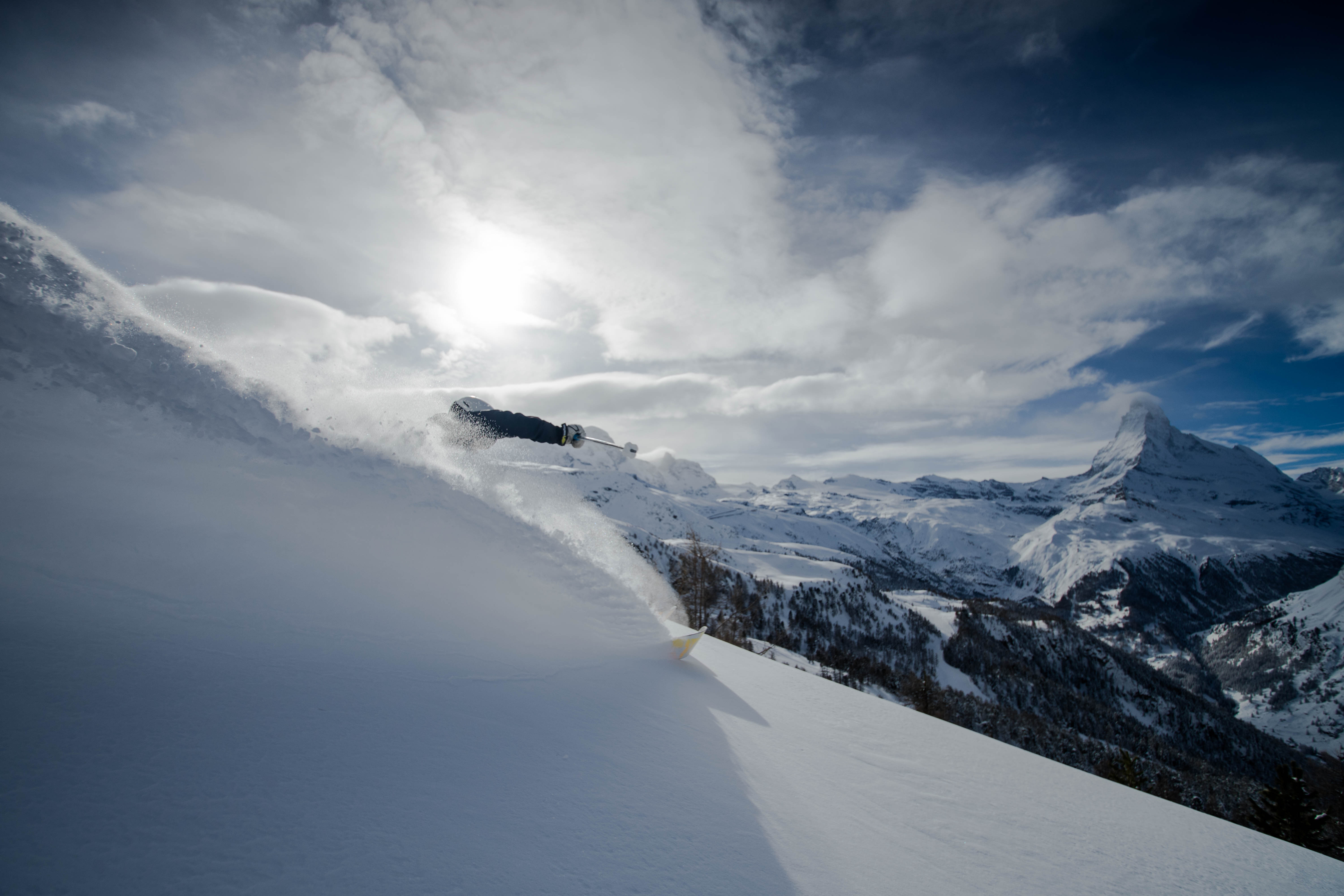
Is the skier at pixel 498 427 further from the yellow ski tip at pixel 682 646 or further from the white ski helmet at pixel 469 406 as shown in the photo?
the yellow ski tip at pixel 682 646

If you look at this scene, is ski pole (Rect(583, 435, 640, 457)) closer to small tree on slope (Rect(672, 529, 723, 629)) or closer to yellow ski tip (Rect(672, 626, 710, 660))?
yellow ski tip (Rect(672, 626, 710, 660))

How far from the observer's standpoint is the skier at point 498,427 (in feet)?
33.6

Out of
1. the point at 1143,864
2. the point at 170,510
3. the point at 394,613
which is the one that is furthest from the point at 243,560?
the point at 1143,864

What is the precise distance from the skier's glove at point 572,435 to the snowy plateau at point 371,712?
15.7ft

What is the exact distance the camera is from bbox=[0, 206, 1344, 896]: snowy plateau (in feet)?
7.13

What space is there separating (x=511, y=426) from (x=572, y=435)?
1433 millimetres

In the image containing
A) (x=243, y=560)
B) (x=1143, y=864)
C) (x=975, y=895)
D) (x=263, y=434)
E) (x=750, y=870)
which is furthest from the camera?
(x=263, y=434)

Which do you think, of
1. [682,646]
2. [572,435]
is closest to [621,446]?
[572,435]

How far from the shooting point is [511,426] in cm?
1197

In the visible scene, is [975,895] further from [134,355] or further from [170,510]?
[134,355]

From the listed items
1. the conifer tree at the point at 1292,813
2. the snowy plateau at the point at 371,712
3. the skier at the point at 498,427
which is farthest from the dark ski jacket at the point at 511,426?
the conifer tree at the point at 1292,813

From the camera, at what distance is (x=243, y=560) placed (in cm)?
432

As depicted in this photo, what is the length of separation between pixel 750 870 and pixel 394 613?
361 centimetres

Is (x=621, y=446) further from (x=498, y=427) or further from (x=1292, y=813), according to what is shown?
(x=1292, y=813)
